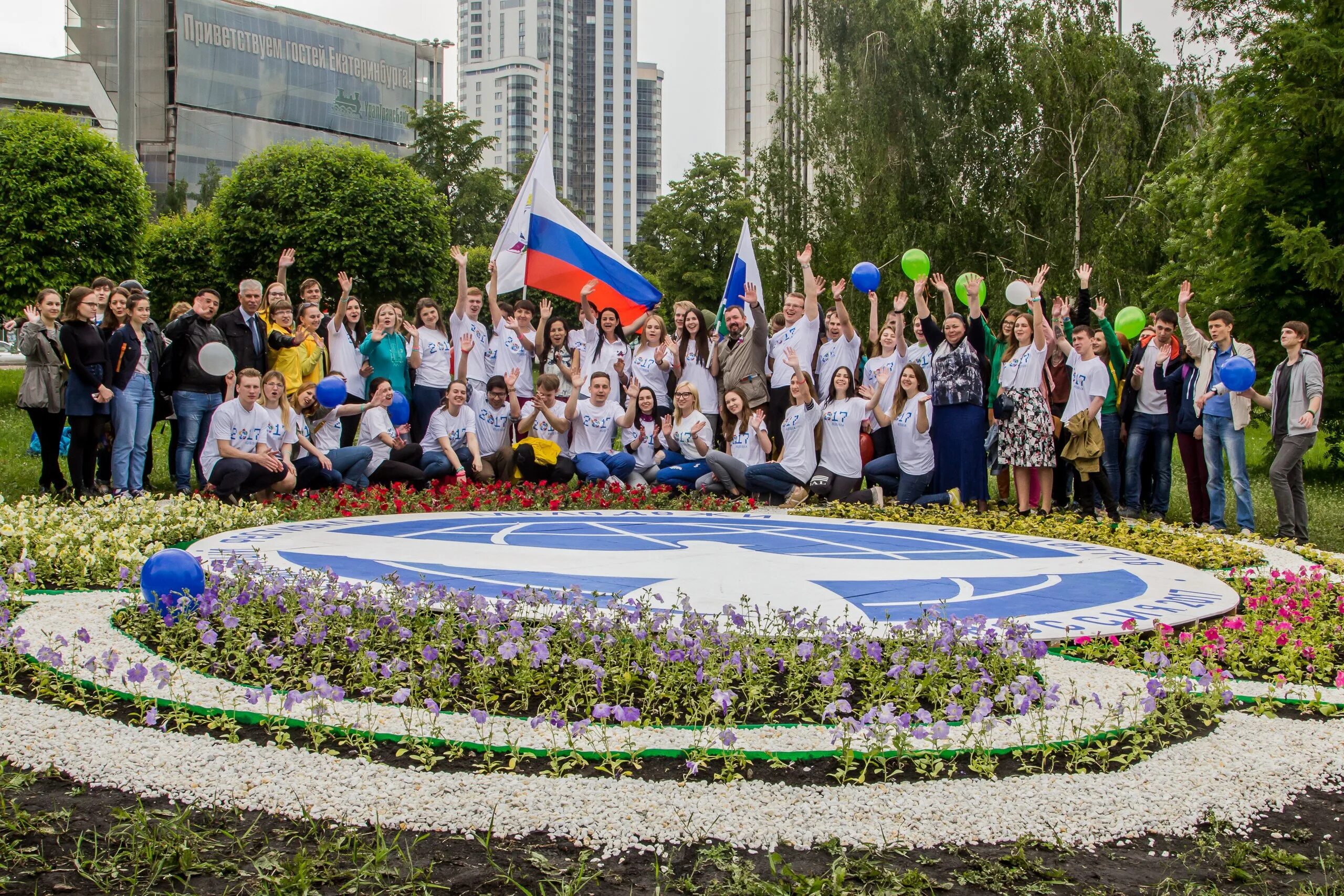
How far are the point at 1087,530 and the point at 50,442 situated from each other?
1054 centimetres

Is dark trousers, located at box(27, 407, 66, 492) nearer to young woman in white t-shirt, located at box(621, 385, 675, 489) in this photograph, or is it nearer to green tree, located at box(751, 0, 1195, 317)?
young woman in white t-shirt, located at box(621, 385, 675, 489)

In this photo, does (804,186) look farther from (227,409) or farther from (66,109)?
(66,109)

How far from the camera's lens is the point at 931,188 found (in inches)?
1292

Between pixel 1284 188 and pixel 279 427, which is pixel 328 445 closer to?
pixel 279 427

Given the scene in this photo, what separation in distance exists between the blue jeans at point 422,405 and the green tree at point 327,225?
27692 mm

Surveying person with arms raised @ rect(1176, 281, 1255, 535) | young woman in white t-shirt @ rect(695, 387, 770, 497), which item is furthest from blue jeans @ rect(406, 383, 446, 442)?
person with arms raised @ rect(1176, 281, 1255, 535)

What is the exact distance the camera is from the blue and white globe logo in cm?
744

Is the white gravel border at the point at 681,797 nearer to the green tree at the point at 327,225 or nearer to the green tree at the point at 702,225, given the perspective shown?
the green tree at the point at 327,225

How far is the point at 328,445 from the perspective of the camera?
13.3 metres

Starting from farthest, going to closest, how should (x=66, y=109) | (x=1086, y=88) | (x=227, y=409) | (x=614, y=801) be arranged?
1. (x=66, y=109)
2. (x=1086, y=88)
3. (x=227, y=409)
4. (x=614, y=801)

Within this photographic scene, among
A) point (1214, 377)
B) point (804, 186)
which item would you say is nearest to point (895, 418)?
point (1214, 377)

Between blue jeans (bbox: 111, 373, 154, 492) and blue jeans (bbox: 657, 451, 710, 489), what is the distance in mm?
5616

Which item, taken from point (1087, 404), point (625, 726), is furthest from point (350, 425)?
point (625, 726)

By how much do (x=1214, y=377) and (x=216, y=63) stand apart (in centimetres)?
8713
